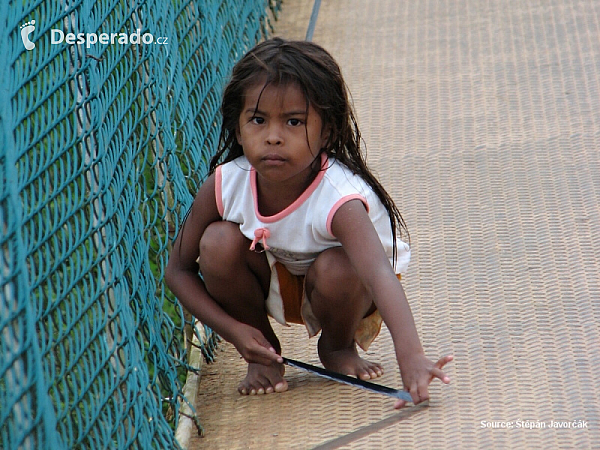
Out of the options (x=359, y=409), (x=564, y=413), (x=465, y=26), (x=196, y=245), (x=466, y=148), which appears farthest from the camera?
(x=465, y=26)

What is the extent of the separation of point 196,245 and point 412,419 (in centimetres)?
71

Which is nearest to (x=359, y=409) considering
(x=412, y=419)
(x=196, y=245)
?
(x=412, y=419)

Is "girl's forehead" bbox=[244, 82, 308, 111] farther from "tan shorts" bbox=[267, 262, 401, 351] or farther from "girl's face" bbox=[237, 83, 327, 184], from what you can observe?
"tan shorts" bbox=[267, 262, 401, 351]

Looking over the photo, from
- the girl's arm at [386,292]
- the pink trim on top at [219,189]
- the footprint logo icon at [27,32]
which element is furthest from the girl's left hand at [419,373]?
the footprint logo icon at [27,32]

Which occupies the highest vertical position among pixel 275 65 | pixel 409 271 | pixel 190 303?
pixel 275 65

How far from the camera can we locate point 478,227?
3.11 m

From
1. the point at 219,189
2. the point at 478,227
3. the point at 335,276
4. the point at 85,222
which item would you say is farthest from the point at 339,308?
the point at 478,227

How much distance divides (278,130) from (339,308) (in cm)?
47

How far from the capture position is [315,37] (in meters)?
5.23

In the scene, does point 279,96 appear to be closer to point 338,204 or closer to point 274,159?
point 274,159

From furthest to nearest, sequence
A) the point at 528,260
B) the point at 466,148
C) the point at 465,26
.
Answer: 1. the point at 465,26
2. the point at 466,148
3. the point at 528,260

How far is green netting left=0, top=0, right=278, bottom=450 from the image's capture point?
4.98 ft

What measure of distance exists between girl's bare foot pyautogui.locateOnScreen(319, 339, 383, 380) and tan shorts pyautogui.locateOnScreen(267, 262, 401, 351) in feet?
0.16

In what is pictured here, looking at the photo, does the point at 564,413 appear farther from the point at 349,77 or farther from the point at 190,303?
the point at 349,77
